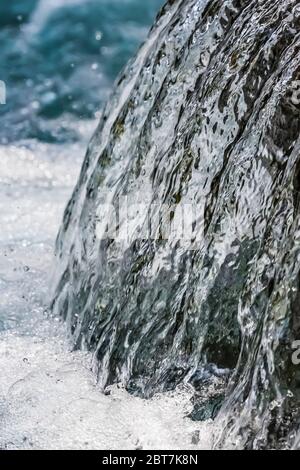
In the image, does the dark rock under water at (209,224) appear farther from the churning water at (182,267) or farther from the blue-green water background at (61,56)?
the blue-green water background at (61,56)

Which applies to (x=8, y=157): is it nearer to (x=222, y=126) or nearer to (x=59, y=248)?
(x=59, y=248)

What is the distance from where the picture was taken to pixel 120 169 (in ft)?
12.7

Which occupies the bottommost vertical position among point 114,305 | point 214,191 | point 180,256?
point 114,305

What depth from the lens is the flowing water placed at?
9.52 feet

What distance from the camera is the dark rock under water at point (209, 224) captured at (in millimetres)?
2607

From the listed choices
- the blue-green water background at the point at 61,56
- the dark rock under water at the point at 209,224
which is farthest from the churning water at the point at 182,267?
the blue-green water background at the point at 61,56

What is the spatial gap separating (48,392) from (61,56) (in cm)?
546

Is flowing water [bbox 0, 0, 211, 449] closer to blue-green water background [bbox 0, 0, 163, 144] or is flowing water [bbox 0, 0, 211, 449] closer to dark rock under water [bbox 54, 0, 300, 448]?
blue-green water background [bbox 0, 0, 163, 144]

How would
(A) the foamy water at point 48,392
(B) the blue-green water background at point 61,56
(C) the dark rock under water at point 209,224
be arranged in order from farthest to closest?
(B) the blue-green water background at point 61,56 < (A) the foamy water at point 48,392 < (C) the dark rock under water at point 209,224

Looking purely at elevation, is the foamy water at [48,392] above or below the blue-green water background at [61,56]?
below

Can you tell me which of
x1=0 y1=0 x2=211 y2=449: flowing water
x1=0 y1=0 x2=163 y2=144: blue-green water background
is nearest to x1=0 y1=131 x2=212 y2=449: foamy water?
x1=0 y1=0 x2=211 y2=449: flowing water

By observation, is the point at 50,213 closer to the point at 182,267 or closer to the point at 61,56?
the point at 182,267

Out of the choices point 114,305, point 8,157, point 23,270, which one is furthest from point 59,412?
point 8,157
